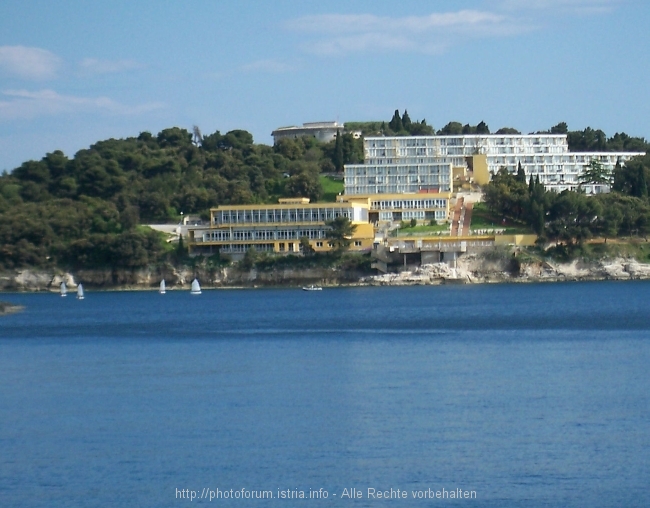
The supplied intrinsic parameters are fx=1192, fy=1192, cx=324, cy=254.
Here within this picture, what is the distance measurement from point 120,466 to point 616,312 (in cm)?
3750

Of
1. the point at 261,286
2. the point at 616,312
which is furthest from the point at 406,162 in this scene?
the point at 616,312

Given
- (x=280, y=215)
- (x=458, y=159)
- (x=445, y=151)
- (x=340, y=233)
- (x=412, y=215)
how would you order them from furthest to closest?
1. (x=445, y=151)
2. (x=458, y=159)
3. (x=412, y=215)
4. (x=280, y=215)
5. (x=340, y=233)

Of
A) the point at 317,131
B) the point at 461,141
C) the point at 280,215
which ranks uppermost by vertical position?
the point at 317,131

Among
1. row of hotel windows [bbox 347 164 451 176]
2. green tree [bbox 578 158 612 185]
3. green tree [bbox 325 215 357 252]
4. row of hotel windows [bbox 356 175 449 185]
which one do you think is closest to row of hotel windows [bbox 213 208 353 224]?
green tree [bbox 325 215 357 252]

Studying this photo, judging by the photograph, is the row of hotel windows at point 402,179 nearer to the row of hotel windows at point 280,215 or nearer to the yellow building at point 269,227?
the yellow building at point 269,227

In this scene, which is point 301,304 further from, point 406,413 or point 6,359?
point 406,413

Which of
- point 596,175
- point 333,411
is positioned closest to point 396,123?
point 596,175

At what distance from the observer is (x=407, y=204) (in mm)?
92688

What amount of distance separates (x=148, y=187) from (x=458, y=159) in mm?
29820

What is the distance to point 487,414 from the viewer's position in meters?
27.4

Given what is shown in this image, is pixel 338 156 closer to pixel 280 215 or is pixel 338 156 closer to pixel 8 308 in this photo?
pixel 280 215

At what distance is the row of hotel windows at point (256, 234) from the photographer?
8738cm

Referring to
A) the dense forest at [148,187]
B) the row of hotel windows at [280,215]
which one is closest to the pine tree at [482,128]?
the dense forest at [148,187]

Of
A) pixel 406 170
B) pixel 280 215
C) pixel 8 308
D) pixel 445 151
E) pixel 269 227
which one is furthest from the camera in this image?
pixel 445 151
